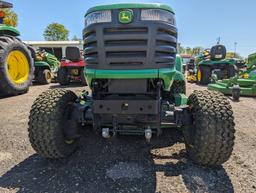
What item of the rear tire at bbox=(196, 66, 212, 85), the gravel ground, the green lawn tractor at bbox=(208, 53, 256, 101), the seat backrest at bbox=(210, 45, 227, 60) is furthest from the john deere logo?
the rear tire at bbox=(196, 66, 212, 85)

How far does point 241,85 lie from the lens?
324 inches

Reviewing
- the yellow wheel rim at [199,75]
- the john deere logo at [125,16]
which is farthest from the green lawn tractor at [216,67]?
the john deere logo at [125,16]

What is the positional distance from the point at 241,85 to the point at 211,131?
6315 mm

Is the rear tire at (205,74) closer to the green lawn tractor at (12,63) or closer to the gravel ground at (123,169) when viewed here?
the green lawn tractor at (12,63)

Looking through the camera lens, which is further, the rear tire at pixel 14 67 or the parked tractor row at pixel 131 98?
the rear tire at pixel 14 67

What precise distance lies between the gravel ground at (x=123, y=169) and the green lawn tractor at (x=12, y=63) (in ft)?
9.72

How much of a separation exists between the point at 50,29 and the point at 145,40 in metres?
52.7

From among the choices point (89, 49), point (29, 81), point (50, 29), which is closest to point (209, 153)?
point (89, 49)

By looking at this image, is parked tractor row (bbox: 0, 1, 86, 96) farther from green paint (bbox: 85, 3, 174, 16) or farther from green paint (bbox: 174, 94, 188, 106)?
green paint (bbox: 85, 3, 174, 16)

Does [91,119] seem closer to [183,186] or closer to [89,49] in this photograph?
[89,49]

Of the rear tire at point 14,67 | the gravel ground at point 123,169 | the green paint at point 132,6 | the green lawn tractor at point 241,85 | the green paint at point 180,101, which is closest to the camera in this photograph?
the green paint at point 132,6

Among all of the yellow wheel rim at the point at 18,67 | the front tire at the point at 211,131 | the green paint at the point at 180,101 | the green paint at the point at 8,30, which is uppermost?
the green paint at the point at 8,30

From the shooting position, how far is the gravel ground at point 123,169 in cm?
257

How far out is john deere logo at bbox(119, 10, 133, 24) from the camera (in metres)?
2.41
